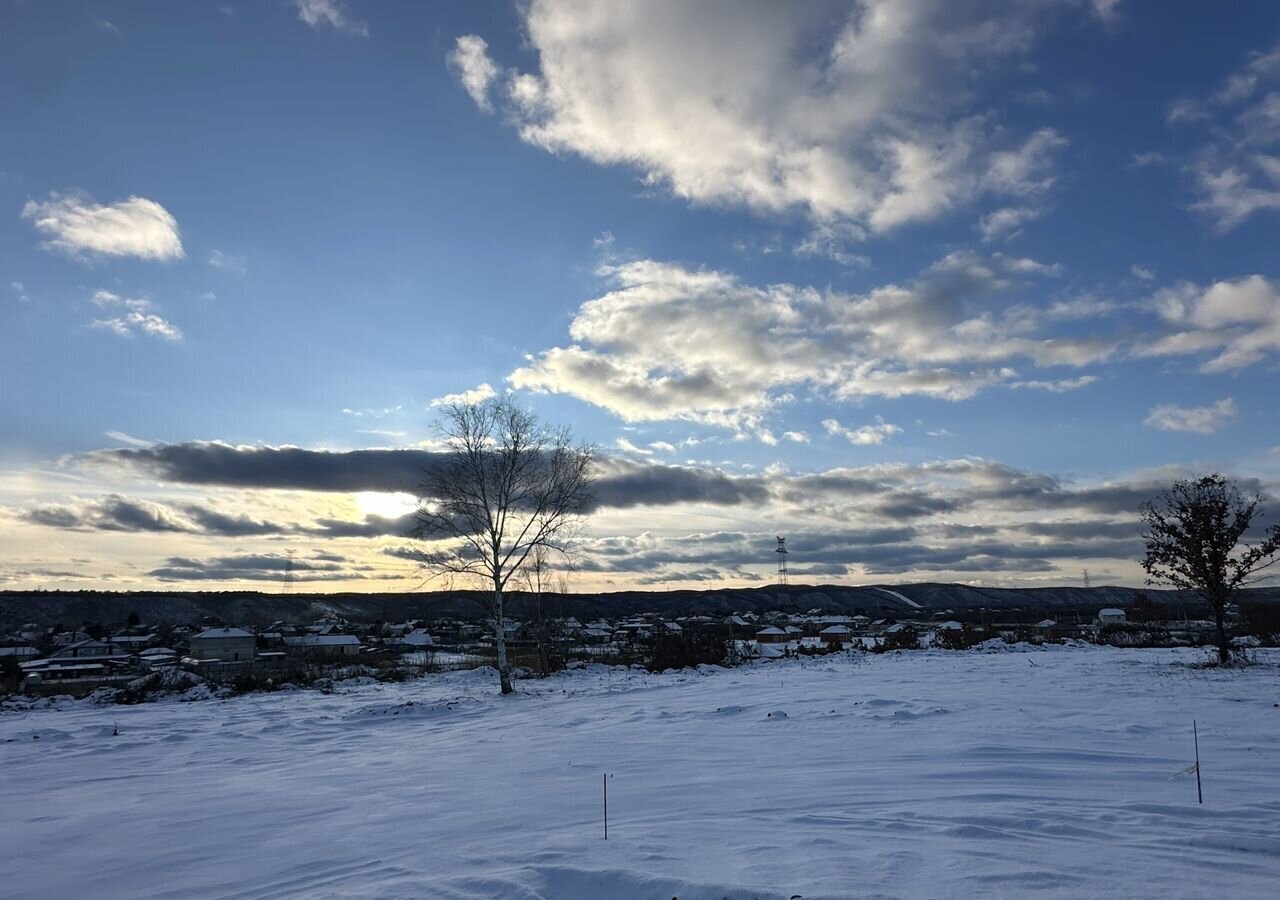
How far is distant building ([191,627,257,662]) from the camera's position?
7188cm

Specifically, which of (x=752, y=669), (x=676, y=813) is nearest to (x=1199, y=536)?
(x=752, y=669)

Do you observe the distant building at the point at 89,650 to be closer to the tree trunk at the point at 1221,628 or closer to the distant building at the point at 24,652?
the distant building at the point at 24,652

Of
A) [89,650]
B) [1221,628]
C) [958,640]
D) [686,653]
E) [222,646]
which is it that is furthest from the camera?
[89,650]

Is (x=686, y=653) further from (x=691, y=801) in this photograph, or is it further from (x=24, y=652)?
(x=24, y=652)

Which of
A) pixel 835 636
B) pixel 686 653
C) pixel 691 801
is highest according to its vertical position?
pixel 691 801

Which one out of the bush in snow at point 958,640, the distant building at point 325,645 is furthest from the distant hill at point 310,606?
the bush in snow at point 958,640

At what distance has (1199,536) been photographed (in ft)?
76.3

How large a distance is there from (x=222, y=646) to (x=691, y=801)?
7811 centimetres

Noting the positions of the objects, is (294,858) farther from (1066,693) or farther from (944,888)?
(1066,693)

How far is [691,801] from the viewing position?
8.39 metres

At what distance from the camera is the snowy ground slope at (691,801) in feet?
18.3

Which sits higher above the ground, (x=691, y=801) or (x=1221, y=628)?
(x=1221, y=628)

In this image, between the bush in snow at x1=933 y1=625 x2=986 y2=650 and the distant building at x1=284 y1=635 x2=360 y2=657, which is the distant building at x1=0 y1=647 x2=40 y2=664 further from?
the bush in snow at x1=933 y1=625 x2=986 y2=650

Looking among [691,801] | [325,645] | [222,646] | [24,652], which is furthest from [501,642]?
[24,652]
